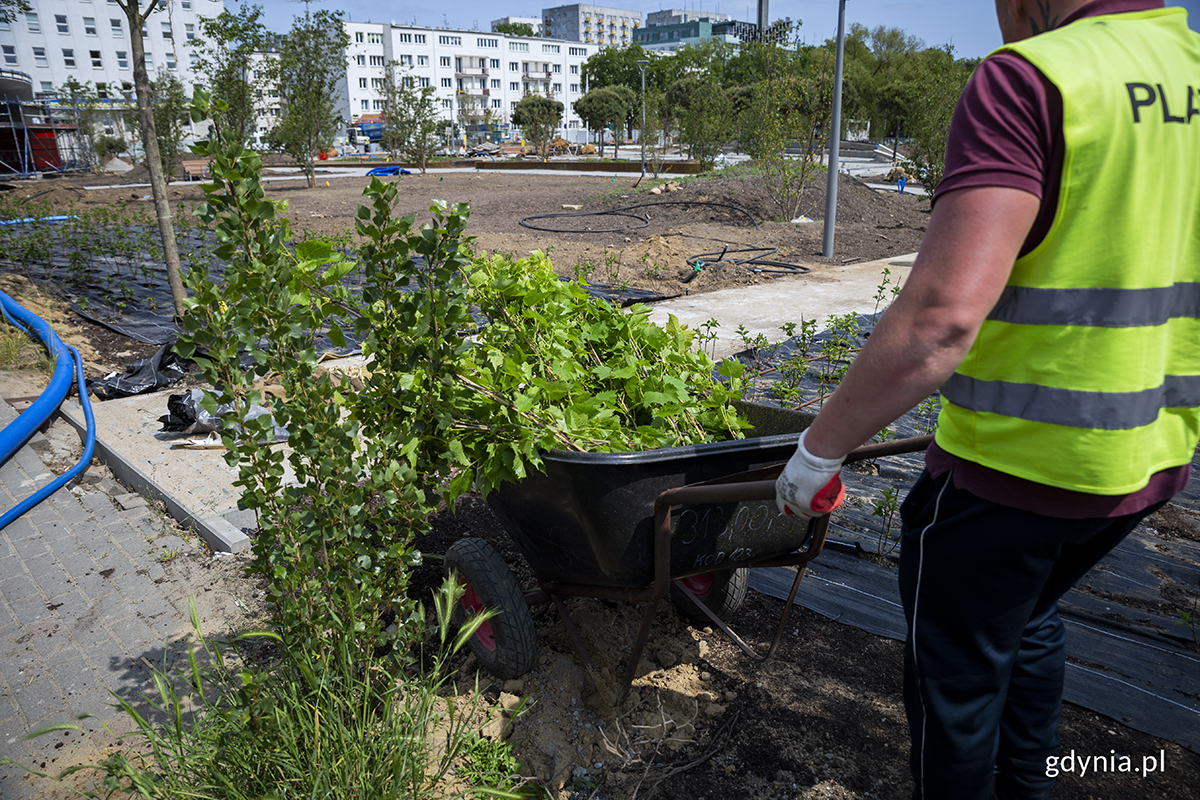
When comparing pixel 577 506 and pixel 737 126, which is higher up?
pixel 737 126

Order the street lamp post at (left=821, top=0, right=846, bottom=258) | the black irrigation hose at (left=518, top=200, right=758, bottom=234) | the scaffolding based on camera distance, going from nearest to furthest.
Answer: the street lamp post at (left=821, top=0, right=846, bottom=258)
the black irrigation hose at (left=518, top=200, right=758, bottom=234)
the scaffolding

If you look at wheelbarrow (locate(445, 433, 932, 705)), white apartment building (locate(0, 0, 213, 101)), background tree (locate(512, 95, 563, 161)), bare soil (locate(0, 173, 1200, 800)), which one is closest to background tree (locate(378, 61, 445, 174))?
background tree (locate(512, 95, 563, 161))

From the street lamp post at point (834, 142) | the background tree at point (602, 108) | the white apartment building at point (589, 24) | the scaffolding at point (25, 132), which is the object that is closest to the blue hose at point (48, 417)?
the street lamp post at point (834, 142)

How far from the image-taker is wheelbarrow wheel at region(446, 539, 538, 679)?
2254 millimetres

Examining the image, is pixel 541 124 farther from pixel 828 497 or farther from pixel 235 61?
pixel 828 497

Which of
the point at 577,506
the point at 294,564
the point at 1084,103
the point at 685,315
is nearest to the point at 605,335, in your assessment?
the point at 577,506

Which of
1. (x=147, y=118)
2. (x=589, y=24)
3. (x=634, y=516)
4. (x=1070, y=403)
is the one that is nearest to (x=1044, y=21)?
(x=1070, y=403)

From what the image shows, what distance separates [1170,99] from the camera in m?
1.14

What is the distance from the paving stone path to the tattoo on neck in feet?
8.71

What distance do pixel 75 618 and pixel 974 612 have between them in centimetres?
318

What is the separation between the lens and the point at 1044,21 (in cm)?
130

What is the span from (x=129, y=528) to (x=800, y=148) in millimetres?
14311

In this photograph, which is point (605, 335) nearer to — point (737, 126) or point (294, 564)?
point (294, 564)

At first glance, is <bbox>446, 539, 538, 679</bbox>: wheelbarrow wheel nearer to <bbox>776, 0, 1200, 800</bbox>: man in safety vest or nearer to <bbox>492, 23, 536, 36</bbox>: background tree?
<bbox>776, 0, 1200, 800</bbox>: man in safety vest
